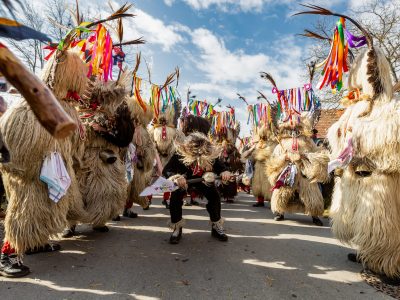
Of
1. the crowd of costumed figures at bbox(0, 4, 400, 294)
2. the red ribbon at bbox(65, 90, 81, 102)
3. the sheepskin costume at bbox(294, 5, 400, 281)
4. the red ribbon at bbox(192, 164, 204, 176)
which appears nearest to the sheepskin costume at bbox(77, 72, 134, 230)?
the crowd of costumed figures at bbox(0, 4, 400, 294)

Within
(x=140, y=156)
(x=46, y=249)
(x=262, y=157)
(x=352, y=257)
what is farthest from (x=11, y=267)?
(x=262, y=157)

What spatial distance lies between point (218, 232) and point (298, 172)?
1.94 m

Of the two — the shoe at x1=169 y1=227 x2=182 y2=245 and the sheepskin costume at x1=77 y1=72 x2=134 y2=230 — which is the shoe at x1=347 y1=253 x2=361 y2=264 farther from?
the sheepskin costume at x1=77 y1=72 x2=134 y2=230

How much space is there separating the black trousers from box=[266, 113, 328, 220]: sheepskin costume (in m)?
1.54

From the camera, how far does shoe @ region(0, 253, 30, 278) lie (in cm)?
243

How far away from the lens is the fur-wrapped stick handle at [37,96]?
745mm

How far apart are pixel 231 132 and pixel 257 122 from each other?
140 centimetres

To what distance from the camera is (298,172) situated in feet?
16.0

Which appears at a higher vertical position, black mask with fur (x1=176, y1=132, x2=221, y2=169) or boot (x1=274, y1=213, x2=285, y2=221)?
black mask with fur (x1=176, y1=132, x2=221, y2=169)

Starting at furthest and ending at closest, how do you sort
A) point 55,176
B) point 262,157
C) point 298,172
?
point 262,157
point 298,172
point 55,176

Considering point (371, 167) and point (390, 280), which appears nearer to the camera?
point (390, 280)

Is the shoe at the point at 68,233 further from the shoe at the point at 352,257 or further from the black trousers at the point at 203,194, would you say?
the shoe at the point at 352,257

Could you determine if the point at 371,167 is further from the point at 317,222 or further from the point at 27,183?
the point at 27,183

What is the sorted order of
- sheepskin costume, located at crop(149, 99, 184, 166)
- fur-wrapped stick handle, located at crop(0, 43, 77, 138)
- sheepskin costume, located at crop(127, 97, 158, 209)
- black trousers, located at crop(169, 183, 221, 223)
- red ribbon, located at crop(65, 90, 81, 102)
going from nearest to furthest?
fur-wrapped stick handle, located at crop(0, 43, 77, 138), red ribbon, located at crop(65, 90, 81, 102), black trousers, located at crop(169, 183, 221, 223), sheepskin costume, located at crop(127, 97, 158, 209), sheepskin costume, located at crop(149, 99, 184, 166)
